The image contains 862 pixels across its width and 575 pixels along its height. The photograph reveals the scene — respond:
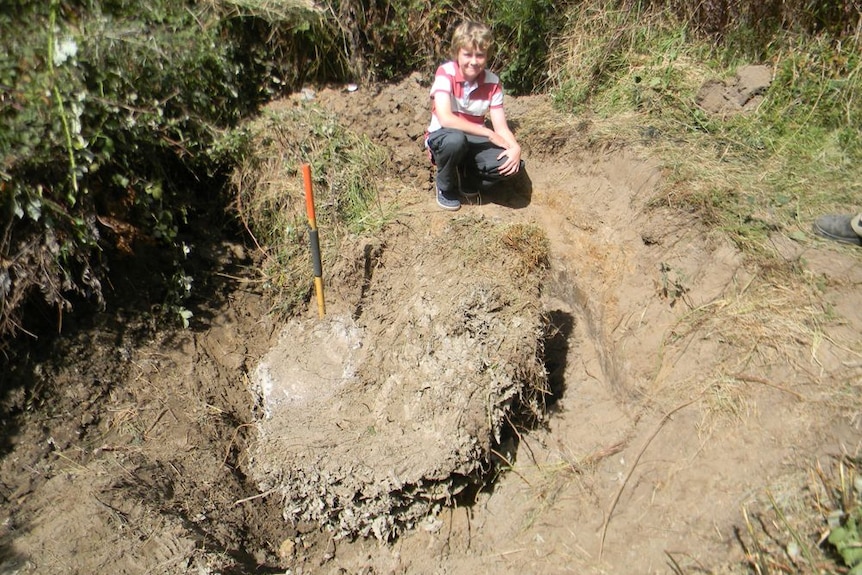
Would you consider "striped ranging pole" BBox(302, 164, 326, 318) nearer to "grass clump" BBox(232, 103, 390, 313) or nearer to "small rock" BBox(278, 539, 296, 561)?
"grass clump" BBox(232, 103, 390, 313)

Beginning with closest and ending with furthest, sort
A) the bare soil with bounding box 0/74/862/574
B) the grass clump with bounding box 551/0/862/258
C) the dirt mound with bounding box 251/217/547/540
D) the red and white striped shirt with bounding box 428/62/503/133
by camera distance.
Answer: the bare soil with bounding box 0/74/862/574
the dirt mound with bounding box 251/217/547/540
the grass clump with bounding box 551/0/862/258
the red and white striped shirt with bounding box 428/62/503/133

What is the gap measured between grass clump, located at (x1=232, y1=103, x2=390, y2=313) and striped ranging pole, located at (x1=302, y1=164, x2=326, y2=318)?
11.4 inches

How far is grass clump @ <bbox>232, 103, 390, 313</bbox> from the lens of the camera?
3.92 metres

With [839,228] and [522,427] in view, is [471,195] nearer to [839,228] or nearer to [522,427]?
[522,427]

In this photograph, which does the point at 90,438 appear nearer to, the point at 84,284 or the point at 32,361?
the point at 32,361

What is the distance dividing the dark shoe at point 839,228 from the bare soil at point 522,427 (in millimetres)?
78

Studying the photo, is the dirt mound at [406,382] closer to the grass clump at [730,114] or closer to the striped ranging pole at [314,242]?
the striped ranging pole at [314,242]

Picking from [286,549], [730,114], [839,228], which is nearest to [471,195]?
[730,114]

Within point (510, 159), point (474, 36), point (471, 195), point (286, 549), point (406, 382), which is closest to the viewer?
point (286, 549)

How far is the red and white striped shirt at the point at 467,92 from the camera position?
3.63 metres

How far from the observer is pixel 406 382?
3.20 metres

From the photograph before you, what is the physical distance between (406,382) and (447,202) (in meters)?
1.30

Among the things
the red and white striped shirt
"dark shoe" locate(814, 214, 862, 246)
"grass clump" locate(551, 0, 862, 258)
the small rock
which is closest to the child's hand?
the red and white striped shirt

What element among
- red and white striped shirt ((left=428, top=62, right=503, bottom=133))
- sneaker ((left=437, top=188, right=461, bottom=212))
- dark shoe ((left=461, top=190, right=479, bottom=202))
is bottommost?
dark shoe ((left=461, top=190, right=479, bottom=202))
